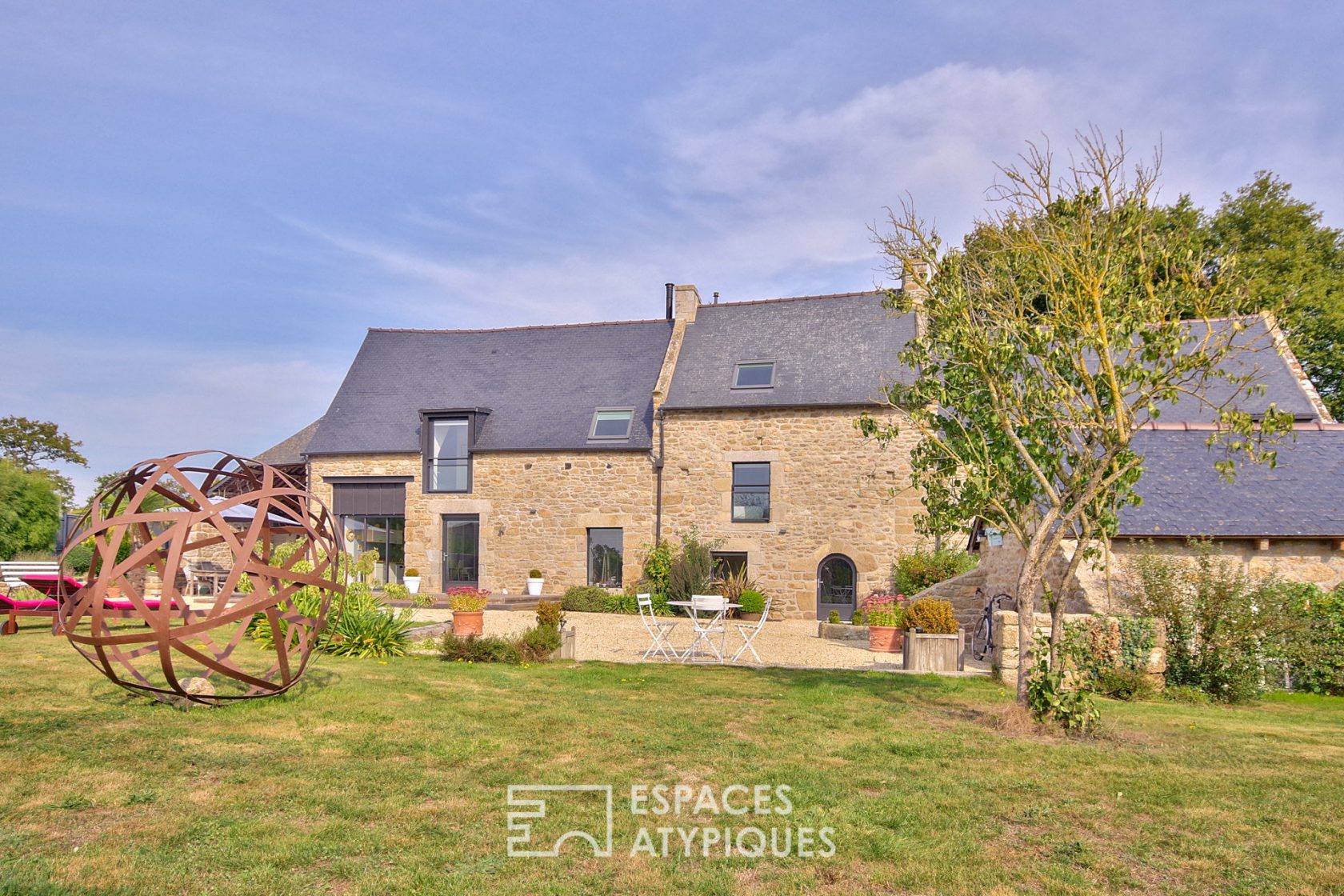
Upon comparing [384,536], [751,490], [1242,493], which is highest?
[751,490]

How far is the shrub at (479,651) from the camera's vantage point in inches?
467

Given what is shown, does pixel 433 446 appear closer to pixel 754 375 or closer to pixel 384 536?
pixel 384 536

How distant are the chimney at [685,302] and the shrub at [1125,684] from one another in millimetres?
15963

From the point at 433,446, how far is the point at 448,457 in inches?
19.4

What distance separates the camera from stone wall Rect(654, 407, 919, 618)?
66.2 ft

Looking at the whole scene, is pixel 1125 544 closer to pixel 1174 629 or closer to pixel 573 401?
pixel 1174 629

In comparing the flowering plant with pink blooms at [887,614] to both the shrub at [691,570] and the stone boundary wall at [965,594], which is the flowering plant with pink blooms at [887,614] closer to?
the stone boundary wall at [965,594]

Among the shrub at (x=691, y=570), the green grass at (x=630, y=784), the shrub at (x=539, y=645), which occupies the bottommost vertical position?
the green grass at (x=630, y=784)

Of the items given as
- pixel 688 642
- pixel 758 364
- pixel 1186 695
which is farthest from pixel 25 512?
pixel 1186 695

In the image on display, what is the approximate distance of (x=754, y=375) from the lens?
72.9 ft

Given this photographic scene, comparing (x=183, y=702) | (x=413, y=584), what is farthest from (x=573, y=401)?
(x=183, y=702)

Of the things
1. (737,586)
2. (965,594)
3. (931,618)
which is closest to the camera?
(931,618)

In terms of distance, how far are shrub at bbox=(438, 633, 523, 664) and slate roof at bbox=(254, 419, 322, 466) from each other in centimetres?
1594

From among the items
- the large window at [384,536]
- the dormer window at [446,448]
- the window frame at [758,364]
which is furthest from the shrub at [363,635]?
the large window at [384,536]
